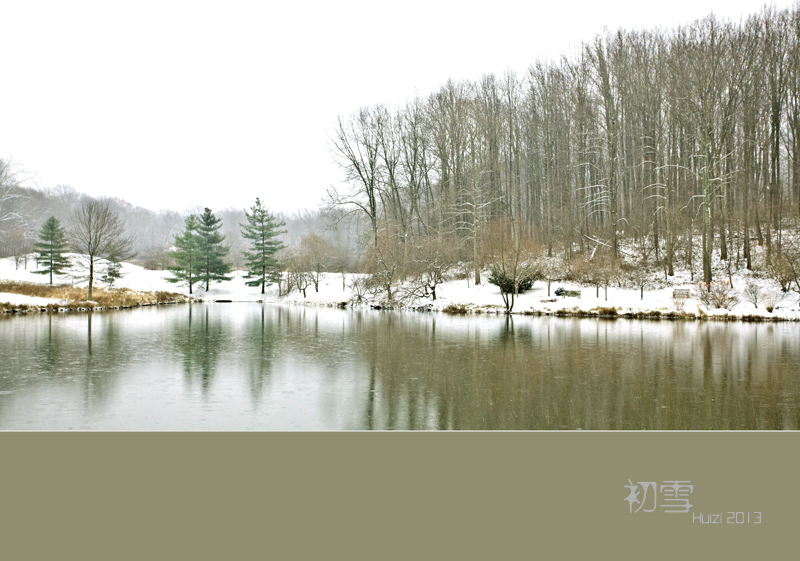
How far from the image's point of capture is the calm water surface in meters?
7.19

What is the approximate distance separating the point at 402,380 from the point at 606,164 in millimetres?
35140

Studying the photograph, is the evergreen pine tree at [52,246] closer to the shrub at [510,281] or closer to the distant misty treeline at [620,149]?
the distant misty treeline at [620,149]

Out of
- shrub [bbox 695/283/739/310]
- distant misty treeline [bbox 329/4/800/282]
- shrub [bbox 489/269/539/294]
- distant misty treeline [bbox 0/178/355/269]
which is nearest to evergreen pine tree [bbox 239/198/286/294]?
distant misty treeline [bbox 0/178/355/269]

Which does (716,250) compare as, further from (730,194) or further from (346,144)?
(346,144)

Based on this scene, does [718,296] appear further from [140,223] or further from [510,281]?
[140,223]

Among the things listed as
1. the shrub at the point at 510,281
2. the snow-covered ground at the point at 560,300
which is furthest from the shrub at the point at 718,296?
the shrub at the point at 510,281

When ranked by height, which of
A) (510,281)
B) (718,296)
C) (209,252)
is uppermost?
(209,252)

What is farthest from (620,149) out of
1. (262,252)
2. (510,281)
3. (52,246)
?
(52,246)

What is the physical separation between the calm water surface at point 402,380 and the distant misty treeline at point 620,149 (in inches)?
640

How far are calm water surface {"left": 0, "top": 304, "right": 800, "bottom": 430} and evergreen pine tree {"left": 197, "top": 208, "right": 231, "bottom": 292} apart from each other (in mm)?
36972

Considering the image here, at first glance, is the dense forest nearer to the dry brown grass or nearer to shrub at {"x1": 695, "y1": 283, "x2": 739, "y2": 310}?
shrub at {"x1": 695, "y1": 283, "x2": 739, "y2": 310}

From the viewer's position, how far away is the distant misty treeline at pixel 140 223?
195 ft

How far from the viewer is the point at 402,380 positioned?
10.0m
